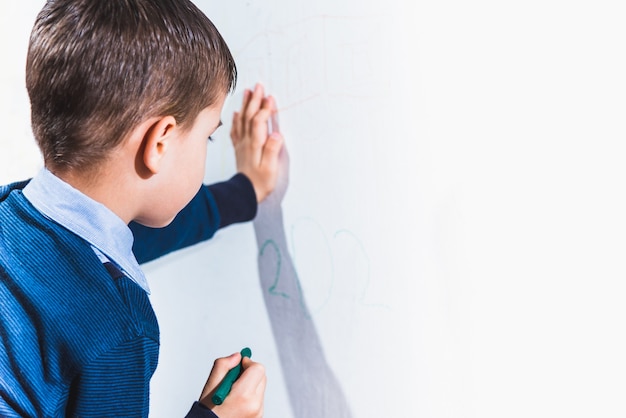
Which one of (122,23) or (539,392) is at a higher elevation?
(122,23)

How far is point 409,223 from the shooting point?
0.52 meters

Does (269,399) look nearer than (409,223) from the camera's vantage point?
No

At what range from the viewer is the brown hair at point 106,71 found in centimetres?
44

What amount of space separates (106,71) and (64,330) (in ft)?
0.52

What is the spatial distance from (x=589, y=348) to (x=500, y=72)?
→ 174mm

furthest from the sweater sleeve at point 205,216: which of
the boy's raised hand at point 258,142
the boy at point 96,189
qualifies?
the boy at point 96,189

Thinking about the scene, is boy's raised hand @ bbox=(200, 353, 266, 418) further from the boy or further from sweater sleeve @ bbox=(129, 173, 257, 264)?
sweater sleeve @ bbox=(129, 173, 257, 264)

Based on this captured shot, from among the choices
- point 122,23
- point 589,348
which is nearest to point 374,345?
point 589,348

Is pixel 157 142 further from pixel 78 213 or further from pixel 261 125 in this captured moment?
pixel 261 125

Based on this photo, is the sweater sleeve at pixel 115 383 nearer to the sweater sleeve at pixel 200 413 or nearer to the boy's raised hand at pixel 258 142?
the sweater sleeve at pixel 200 413

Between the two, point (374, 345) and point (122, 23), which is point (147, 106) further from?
point (374, 345)

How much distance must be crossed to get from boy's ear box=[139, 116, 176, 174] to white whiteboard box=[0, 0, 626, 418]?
15cm

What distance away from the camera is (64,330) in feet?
1.42

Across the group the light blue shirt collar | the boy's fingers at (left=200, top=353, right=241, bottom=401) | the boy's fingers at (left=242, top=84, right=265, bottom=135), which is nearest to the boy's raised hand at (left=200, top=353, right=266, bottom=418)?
the boy's fingers at (left=200, top=353, right=241, bottom=401)
